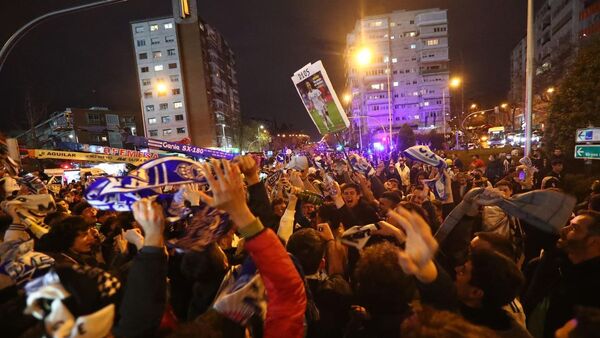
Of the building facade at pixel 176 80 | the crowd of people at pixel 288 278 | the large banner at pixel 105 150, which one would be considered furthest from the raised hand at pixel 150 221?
the building facade at pixel 176 80

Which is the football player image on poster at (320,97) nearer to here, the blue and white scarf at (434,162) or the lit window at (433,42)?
the blue and white scarf at (434,162)

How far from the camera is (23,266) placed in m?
2.42

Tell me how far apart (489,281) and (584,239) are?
1.34 metres

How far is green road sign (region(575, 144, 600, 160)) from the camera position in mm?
8617

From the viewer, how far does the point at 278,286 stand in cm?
188

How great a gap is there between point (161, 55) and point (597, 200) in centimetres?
7680

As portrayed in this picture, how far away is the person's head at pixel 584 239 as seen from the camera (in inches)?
108

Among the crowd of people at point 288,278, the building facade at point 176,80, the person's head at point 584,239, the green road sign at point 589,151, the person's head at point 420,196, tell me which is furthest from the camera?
the building facade at point 176,80

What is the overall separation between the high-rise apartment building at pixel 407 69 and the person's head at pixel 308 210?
8635cm

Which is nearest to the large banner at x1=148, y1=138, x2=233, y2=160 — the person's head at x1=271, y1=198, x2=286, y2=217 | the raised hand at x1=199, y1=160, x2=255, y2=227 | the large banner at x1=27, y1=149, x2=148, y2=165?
the large banner at x1=27, y1=149, x2=148, y2=165

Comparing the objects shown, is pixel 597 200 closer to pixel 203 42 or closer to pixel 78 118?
pixel 203 42

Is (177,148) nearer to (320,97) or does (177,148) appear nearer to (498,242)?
(320,97)

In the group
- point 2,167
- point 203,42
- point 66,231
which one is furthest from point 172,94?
point 66,231

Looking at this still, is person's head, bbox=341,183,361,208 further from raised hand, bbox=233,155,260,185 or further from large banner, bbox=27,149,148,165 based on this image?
large banner, bbox=27,149,148,165
